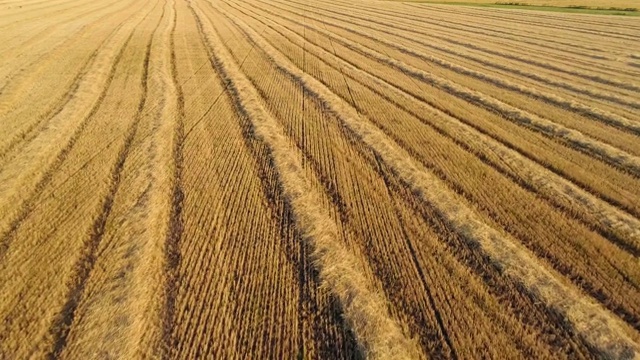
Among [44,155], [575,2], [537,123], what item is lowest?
[575,2]

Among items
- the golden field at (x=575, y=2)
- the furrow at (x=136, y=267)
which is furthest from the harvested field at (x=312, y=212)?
the golden field at (x=575, y=2)

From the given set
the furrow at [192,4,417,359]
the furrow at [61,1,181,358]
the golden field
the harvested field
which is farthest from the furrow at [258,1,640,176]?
the golden field

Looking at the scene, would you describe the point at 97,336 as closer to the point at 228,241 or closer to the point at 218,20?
the point at 228,241

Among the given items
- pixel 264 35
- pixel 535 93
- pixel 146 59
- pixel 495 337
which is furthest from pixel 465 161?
pixel 264 35

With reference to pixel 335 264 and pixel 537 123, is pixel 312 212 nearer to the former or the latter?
pixel 335 264

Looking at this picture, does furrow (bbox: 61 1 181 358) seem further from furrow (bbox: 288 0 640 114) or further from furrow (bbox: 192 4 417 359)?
furrow (bbox: 288 0 640 114)

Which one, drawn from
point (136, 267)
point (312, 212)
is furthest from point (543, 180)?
point (136, 267)

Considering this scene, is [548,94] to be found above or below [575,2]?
above

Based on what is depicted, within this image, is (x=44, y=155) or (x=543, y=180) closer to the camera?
(x=543, y=180)

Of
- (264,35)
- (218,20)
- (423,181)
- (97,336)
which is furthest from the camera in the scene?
(218,20)
